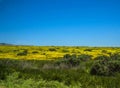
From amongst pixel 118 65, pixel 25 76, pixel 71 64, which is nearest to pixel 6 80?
pixel 25 76

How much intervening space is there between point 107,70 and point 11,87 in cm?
937

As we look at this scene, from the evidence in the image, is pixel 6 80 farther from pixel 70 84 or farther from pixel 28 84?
pixel 70 84

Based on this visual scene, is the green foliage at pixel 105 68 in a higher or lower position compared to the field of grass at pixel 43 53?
lower

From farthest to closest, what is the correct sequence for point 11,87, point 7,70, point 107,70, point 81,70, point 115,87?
point 81,70 < point 107,70 < point 7,70 < point 115,87 < point 11,87

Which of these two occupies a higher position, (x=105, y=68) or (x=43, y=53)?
(x=43, y=53)

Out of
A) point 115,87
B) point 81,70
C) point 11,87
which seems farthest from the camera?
point 81,70

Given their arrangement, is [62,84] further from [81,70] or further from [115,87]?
[81,70]

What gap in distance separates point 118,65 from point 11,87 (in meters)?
10.3

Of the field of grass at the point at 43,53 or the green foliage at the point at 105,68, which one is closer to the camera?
the green foliage at the point at 105,68

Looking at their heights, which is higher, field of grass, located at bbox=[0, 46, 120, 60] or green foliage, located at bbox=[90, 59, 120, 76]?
field of grass, located at bbox=[0, 46, 120, 60]

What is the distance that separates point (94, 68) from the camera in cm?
2134

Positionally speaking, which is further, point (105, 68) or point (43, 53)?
point (43, 53)

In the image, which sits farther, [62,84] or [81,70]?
[81,70]

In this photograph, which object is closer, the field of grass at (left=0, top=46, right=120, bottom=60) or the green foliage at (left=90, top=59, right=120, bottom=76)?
the green foliage at (left=90, top=59, right=120, bottom=76)
